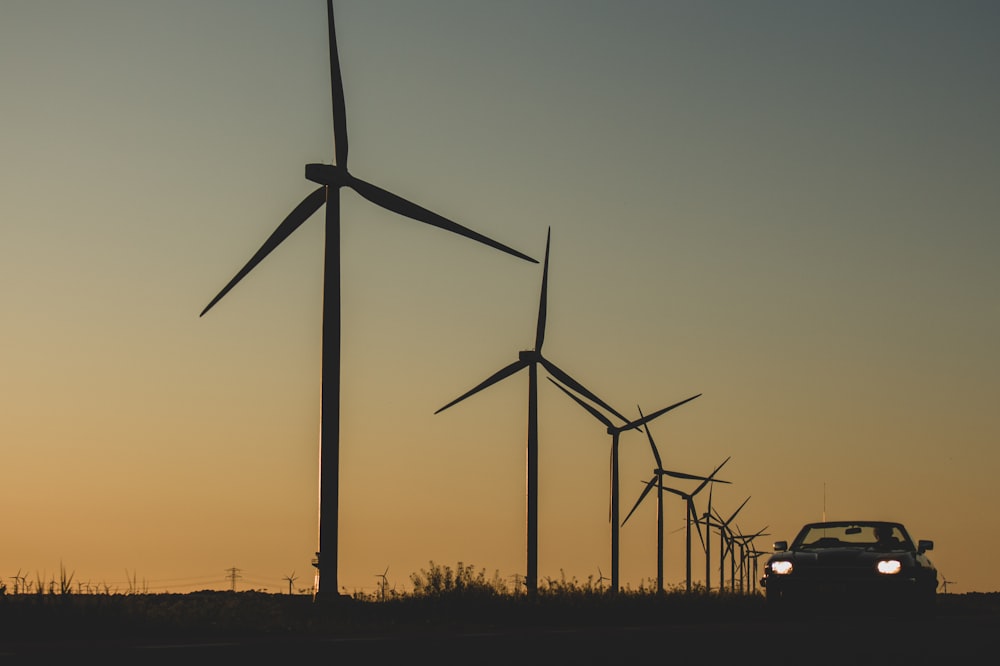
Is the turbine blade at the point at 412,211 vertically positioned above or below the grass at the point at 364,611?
above

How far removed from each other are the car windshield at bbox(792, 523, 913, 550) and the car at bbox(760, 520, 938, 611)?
0.04 metres

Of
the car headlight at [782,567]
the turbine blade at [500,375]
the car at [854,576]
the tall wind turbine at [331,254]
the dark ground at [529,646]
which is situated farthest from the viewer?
the turbine blade at [500,375]

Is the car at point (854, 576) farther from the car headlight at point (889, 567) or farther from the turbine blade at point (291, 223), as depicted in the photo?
the turbine blade at point (291, 223)

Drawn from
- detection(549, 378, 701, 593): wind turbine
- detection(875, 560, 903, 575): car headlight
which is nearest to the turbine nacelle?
detection(875, 560, 903, 575): car headlight

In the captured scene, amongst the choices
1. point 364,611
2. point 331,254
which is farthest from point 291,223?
point 364,611

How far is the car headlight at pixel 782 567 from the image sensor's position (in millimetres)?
24875

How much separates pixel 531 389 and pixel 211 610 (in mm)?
30034

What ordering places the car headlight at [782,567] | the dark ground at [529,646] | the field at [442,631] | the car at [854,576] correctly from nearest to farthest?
the dark ground at [529,646], the field at [442,631], the car at [854,576], the car headlight at [782,567]

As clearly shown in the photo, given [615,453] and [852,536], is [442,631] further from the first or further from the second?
[615,453]

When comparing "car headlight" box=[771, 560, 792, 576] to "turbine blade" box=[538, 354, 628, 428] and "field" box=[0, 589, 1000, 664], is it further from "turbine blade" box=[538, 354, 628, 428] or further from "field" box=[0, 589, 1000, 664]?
"turbine blade" box=[538, 354, 628, 428]

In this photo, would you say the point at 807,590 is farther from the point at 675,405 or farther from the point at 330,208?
the point at 675,405

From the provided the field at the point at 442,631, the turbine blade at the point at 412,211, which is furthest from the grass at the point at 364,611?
the turbine blade at the point at 412,211

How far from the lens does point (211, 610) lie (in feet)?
62.4

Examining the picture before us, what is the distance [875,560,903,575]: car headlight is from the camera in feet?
79.9
